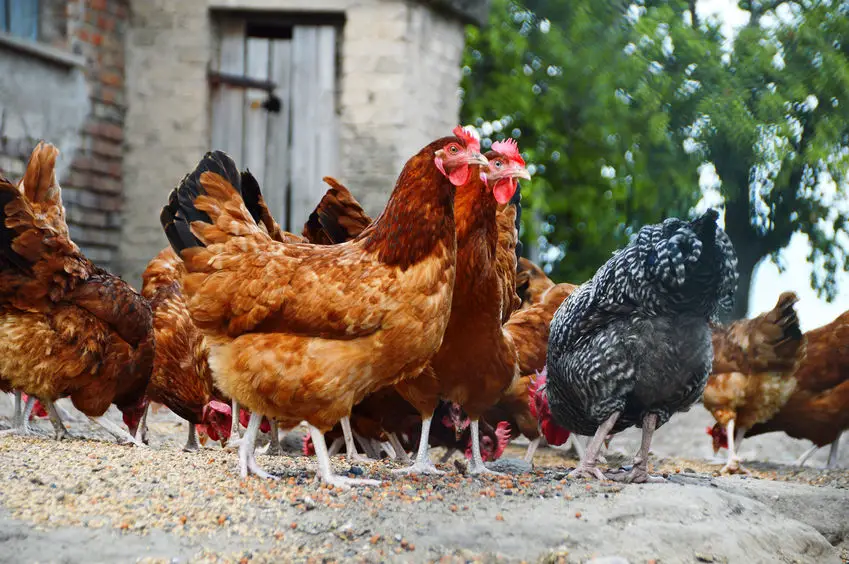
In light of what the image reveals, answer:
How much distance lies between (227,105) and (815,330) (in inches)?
239

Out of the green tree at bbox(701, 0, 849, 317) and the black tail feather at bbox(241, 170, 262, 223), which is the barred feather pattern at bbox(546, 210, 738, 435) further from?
the black tail feather at bbox(241, 170, 262, 223)

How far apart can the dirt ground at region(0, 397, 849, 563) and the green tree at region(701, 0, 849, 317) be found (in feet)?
5.86

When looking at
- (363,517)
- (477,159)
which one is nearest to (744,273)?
(477,159)

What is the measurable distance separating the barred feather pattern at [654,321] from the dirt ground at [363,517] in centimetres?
41

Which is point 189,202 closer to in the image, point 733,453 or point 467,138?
point 467,138

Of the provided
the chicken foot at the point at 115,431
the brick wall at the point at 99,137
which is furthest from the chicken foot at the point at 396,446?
the brick wall at the point at 99,137

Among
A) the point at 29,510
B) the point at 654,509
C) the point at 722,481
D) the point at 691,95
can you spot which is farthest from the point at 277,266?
the point at 722,481

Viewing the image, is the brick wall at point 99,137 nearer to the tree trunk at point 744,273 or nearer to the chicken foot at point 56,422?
the chicken foot at point 56,422

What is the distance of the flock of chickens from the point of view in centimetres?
392

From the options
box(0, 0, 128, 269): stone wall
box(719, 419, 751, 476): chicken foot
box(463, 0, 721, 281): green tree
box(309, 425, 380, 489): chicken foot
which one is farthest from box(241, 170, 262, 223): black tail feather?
box(0, 0, 128, 269): stone wall

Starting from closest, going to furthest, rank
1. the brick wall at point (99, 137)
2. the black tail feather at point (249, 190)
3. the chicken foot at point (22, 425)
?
the black tail feather at point (249, 190) < the chicken foot at point (22, 425) < the brick wall at point (99, 137)

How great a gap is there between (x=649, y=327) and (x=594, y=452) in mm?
679

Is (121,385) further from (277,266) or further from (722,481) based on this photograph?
(722,481)

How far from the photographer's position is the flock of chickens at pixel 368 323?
12.9ft
